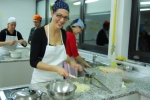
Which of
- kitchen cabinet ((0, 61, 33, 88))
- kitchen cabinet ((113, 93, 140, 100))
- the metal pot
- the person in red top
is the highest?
the person in red top

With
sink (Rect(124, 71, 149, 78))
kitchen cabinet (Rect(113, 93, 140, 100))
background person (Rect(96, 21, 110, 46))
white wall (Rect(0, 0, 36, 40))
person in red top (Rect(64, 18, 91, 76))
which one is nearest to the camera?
kitchen cabinet (Rect(113, 93, 140, 100))

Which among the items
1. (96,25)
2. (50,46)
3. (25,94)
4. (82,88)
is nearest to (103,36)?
(96,25)

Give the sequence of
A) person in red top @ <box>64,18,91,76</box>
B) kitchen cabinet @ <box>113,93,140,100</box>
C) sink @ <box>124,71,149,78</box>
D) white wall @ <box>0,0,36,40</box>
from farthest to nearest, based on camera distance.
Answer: white wall @ <box>0,0,36,40</box>, person in red top @ <box>64,18,91,76</box>, sink @ <box>124,71,149,78</box>, kitchen cabinet @ <box>113,93,140,100</box>

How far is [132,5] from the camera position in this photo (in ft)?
6.67

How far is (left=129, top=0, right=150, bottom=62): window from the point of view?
1910 millimetres

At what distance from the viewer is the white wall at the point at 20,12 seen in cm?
429

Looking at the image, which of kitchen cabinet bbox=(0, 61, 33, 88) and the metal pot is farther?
kitchen cabinet bbox=(0, 61, 33, 88)

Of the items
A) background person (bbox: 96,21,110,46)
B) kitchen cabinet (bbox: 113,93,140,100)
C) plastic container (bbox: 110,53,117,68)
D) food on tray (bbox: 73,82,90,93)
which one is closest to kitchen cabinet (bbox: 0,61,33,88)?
background person (bbox: 96,21,110,46)

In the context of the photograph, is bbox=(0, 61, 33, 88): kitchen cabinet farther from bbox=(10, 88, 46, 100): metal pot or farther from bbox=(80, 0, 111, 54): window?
bbox=(10, 88, 46, 100): metal pot

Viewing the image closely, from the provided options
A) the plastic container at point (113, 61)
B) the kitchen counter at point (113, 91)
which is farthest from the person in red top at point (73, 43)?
the kitchen counter at point (113, 91)

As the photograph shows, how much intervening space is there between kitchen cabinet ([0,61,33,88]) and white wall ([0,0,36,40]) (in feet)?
7.03

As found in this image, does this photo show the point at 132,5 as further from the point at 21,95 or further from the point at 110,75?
the point at 21,95

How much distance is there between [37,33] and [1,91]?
492 millimetres

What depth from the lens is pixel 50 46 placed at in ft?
4.45
